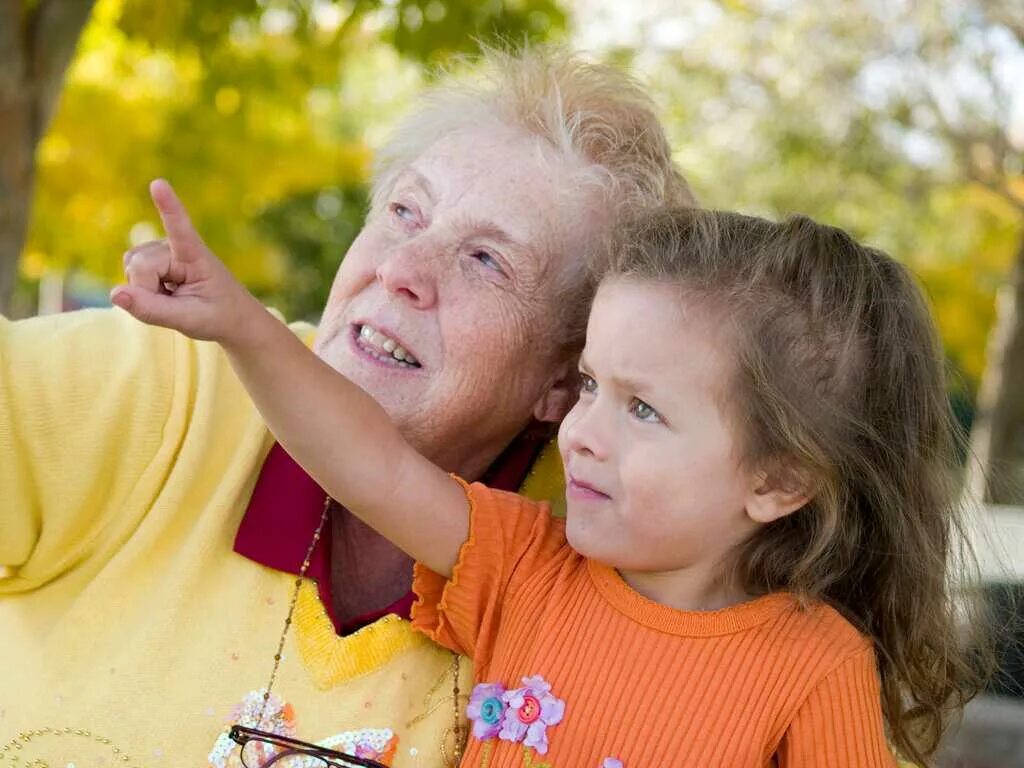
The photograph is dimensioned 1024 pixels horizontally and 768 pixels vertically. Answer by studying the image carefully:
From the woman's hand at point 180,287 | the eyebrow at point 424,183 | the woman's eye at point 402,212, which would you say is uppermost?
the woman's hand at point 180,287

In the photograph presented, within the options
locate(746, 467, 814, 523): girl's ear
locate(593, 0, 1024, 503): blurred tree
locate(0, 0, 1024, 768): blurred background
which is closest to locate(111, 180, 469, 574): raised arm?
locate(746, 467, 814, 523): girl's ear

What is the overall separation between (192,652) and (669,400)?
85cm

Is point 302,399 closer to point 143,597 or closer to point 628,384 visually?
point 628,384

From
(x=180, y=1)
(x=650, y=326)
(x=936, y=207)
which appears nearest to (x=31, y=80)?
(x=180, y=1)

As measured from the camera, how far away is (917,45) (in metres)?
8.61

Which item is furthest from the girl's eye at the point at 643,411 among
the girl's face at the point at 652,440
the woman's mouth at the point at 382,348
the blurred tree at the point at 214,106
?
the blurred tree at the point at 214,106

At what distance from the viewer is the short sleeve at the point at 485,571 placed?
2.10 m

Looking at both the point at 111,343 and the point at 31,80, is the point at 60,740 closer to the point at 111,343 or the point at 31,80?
the point at 111,343

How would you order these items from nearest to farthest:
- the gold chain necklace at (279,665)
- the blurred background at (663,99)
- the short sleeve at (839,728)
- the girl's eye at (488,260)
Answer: the short sleeve at (839,728) < the gold chain necklace at (279,665) < the girl's eye at (488,260) < the blurred background at (663,99)

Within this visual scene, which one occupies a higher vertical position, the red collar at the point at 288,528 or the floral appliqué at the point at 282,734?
the red collar at the point at 288,528

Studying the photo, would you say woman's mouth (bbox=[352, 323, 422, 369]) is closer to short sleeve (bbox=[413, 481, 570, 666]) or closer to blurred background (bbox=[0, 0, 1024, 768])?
short sleeve (bbox=[413, 481, 570, 666])

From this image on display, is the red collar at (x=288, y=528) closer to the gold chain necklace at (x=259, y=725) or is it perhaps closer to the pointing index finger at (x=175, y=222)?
the gold chain necklace at (x=259, y=725)

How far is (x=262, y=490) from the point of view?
2277mm

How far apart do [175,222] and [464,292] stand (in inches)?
33.6
